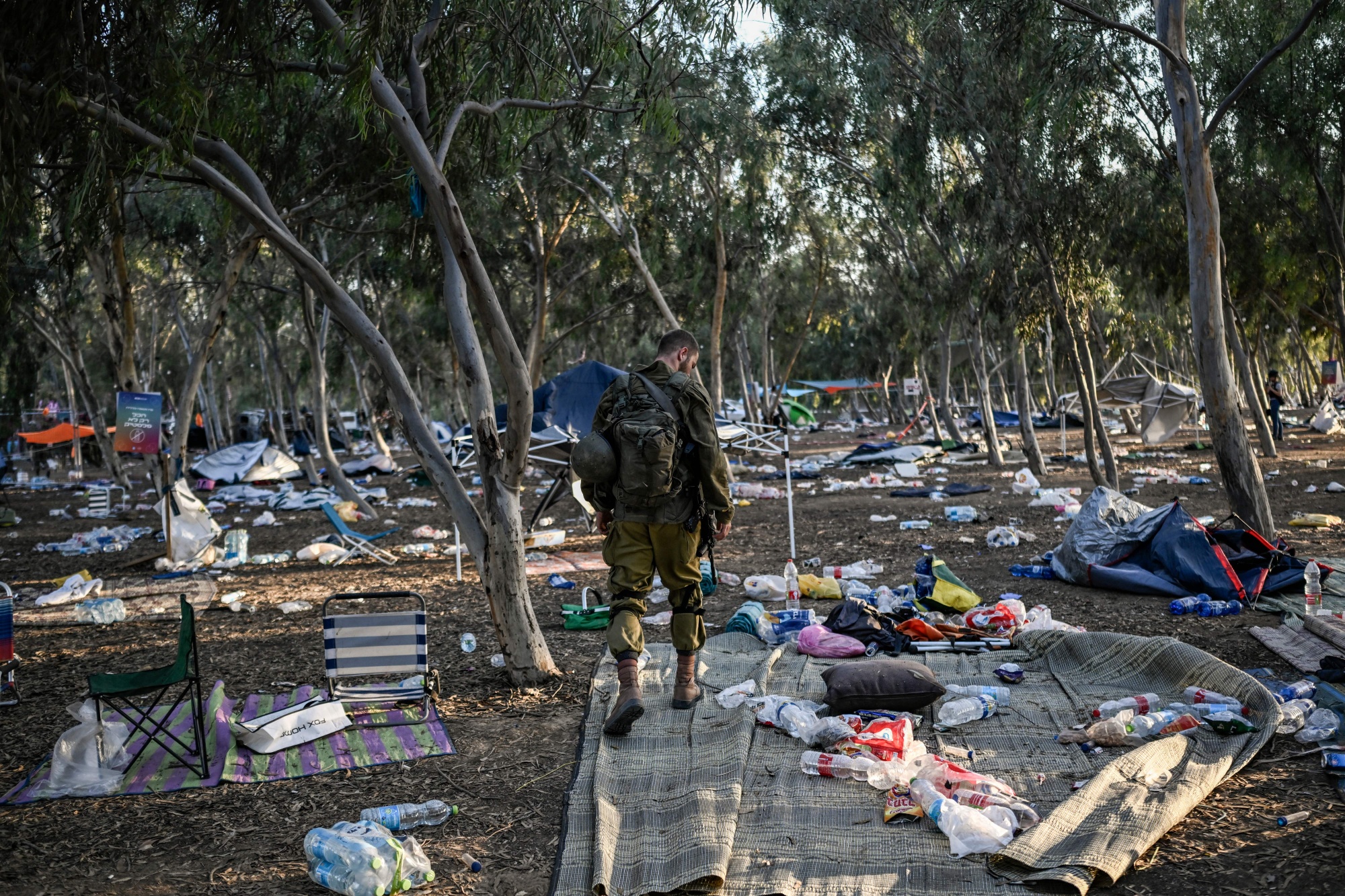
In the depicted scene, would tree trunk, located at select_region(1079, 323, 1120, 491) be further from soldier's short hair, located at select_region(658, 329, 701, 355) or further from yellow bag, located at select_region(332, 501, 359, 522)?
yellow bag, located at select_region(332, 501, 359, 522)

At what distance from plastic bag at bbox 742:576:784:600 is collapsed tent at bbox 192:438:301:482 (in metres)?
18.3

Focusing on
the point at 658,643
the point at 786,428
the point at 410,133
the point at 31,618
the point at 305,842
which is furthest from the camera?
the point at 786,428

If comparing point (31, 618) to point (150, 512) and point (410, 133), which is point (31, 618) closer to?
point (410, 133)

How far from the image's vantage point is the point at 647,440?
15.7ft

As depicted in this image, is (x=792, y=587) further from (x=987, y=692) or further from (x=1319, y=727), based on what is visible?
(x=1319, y=727)

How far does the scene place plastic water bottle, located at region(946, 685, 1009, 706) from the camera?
5016mm

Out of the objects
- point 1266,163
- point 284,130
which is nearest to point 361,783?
point 284,130

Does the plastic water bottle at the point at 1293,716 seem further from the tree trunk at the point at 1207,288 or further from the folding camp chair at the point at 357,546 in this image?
the folding camp chair at the point at 357,546

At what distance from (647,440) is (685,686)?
129cm

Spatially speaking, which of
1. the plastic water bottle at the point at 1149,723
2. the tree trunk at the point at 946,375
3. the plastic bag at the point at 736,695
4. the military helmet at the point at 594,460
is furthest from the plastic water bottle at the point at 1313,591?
the tree trunk at the point at 946,375

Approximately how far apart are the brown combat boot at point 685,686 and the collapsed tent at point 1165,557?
13.4ft

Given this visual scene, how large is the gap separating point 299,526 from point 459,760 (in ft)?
36.2

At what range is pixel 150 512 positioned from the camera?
1756 cm

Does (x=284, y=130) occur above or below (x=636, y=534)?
above
